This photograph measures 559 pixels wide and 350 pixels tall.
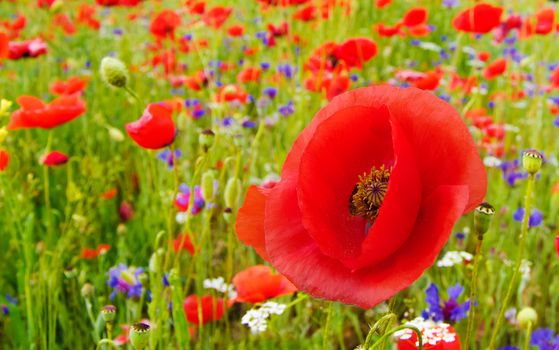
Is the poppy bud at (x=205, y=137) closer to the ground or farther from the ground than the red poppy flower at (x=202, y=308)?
farther from the ground

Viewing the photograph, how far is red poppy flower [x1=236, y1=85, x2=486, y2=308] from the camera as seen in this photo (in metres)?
0.51

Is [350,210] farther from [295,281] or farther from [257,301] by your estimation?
[257,301]

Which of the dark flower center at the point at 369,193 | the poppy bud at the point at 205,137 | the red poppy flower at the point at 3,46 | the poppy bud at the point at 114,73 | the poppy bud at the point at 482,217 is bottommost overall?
the red poppy flower at the point at 3,46

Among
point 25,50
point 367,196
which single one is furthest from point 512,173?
point 25,50

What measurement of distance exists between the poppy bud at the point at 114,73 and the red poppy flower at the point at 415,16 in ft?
4.32

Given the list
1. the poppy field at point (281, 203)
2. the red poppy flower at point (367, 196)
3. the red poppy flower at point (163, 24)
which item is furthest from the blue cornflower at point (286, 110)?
the red poppy flower at point (367, 196)

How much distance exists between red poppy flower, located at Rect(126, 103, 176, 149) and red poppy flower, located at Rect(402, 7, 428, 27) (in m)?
1.38

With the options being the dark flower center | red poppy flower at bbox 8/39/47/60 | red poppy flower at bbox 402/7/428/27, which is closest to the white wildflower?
the dark flower center

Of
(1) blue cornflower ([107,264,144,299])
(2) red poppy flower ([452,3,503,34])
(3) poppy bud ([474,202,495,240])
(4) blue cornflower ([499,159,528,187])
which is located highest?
(3) poppy bud ([474,202,495,240])

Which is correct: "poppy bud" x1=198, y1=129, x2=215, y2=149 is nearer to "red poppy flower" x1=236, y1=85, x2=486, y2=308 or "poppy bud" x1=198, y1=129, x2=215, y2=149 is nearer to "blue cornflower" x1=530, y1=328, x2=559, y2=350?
"red poppy flower" x1=236, y1=85, x2=486, y2=308

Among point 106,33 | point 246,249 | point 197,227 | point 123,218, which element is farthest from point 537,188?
point 106,33

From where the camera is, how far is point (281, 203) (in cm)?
57

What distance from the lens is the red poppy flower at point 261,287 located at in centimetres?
107

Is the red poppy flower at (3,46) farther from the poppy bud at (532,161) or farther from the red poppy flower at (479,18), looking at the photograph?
the poppy bud at (532,161)
